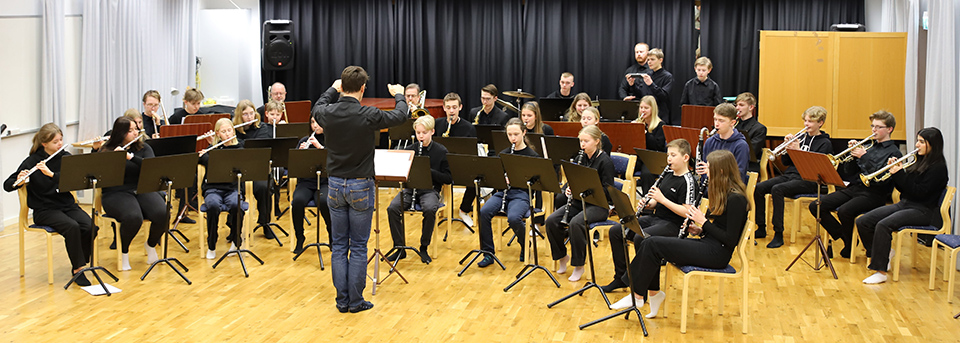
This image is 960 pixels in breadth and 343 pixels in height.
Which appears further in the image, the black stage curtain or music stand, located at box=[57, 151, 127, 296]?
the black stage curtain

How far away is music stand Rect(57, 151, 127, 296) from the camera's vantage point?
16.3 feet

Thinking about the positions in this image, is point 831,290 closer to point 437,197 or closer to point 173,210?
point 437,197

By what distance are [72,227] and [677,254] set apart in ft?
12.5

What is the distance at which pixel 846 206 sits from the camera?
5953mm

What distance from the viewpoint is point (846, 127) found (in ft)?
28.1

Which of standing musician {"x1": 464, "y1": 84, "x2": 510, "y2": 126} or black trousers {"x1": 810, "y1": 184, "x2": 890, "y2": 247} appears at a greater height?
standing musician {"x1": 464, "y1": 84, "x2": 510, "y2": 126}

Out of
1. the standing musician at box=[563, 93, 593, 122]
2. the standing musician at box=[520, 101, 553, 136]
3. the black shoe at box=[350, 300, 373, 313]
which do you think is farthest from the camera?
the standing musician at box=[563, 93, 593, 122]

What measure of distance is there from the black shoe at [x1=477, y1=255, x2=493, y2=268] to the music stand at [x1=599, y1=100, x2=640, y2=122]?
2.43 m

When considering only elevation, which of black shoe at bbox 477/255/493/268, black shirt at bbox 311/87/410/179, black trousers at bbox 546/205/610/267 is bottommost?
black shoe at bbox 477/255/493/268

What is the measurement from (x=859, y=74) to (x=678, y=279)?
14.3ft

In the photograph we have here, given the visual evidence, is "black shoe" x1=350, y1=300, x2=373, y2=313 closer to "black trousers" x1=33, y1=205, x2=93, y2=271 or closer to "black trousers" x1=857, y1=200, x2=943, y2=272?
"black trousers" x1=33, y1=205, x2=93, y2=271

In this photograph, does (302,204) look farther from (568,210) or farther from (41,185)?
(568,210)

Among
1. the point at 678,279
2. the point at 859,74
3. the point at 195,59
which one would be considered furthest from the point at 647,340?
the point at 195,59

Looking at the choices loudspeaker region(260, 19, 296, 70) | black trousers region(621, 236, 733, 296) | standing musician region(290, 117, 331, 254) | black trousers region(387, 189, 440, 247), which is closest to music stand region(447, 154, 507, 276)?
black trousers region(387, 189, 440, 247)
